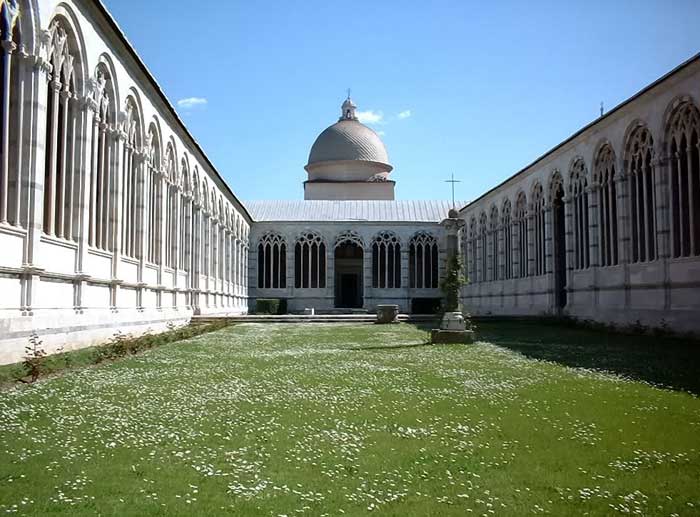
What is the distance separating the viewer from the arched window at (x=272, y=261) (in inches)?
2222

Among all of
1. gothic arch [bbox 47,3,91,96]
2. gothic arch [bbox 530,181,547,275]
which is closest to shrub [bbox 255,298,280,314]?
gothic arch [bbox 530,181,547,275]

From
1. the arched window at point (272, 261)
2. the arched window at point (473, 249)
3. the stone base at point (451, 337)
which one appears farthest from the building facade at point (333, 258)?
the stone base at point (451, 337)

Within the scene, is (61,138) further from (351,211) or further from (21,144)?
(351,211)

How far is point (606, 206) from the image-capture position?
29.7 m

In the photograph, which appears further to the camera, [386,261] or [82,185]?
[386,261]

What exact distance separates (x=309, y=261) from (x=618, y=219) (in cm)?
3201

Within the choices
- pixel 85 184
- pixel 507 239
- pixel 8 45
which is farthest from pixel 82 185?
pixel 507 239

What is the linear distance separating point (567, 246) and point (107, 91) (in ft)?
74.8

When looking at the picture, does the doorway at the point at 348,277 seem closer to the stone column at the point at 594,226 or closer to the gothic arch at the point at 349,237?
the gothic arch at the point at 349,237

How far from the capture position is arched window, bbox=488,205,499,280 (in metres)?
47.0

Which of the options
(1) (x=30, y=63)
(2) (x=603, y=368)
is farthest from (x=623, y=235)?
(1) (x=30, y=63)

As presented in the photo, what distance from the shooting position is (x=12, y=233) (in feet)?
46.6

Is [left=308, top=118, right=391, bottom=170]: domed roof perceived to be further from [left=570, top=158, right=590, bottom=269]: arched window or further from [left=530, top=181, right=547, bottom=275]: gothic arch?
[left=570, top=158, right=590, bottom=269]: arched window

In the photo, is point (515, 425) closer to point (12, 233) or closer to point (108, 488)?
point (108, 488)
